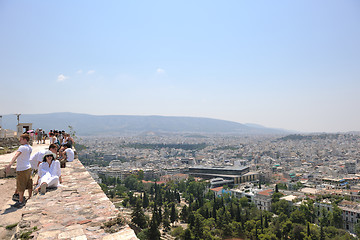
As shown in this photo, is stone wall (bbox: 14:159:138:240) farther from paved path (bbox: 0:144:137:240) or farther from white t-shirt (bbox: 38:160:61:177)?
white t-shirt (bbox: 38:160:61:177)

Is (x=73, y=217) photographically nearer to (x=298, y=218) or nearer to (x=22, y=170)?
(x=22, y=170)

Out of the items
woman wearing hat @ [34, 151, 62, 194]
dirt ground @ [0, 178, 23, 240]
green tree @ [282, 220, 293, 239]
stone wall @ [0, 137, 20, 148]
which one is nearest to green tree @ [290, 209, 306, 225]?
green tree @ [282, 220, 293, 239]

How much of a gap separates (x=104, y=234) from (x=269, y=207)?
2888cm

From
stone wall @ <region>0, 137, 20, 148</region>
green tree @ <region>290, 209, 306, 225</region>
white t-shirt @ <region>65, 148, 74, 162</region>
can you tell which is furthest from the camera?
green tree @ <region>290, 209, 306, 225</region>

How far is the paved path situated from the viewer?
8.03 ft

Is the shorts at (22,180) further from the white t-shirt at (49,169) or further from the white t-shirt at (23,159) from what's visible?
the white t-shirt at (49,169)

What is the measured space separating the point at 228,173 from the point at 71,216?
5081 centimetres

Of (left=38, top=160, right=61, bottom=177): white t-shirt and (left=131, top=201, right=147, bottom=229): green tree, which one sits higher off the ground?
(left=38, top=160, right=61, bottom=177): white t-shirt

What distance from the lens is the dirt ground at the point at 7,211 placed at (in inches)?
118

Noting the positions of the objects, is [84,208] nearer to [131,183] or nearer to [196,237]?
[196,237]

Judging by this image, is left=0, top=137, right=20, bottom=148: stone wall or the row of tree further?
the row of tree

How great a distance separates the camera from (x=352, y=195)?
27062 mm

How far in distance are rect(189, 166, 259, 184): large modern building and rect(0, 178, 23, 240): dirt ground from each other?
45.7 m

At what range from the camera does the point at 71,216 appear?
9.53 ft
